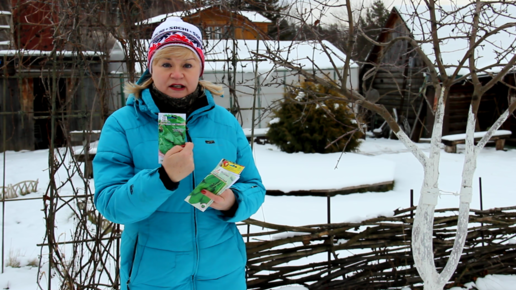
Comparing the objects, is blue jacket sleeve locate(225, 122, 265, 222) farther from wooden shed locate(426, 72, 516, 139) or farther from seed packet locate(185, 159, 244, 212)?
wooden shed locate(426, 72, 516, 139)

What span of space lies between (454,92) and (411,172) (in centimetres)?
578

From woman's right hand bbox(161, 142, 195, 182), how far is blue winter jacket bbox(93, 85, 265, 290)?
178 millimetres

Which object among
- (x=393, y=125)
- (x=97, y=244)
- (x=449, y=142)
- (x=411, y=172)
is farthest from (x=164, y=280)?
(x=449, y=142)

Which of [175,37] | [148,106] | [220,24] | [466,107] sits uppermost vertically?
[220,24]

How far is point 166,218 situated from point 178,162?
0.33 m

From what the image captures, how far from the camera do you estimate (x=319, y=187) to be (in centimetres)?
726

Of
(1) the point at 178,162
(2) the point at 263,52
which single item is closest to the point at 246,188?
(1) the point at 178,162

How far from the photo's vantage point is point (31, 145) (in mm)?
13406

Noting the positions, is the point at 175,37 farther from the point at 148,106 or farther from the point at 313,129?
the point at 313,129

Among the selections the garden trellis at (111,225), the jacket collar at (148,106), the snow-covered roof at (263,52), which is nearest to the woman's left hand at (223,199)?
the jacket collar at (148,106)

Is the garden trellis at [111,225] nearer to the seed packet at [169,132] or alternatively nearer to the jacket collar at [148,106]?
the jacket collar at [148,106]

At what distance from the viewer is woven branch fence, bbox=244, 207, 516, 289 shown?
10.6ft

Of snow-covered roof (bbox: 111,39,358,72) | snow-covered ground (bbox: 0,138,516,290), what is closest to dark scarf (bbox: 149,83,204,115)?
snow-covered roof (bbox: 111,39,358,72)

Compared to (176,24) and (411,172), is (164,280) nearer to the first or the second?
(176,24)
